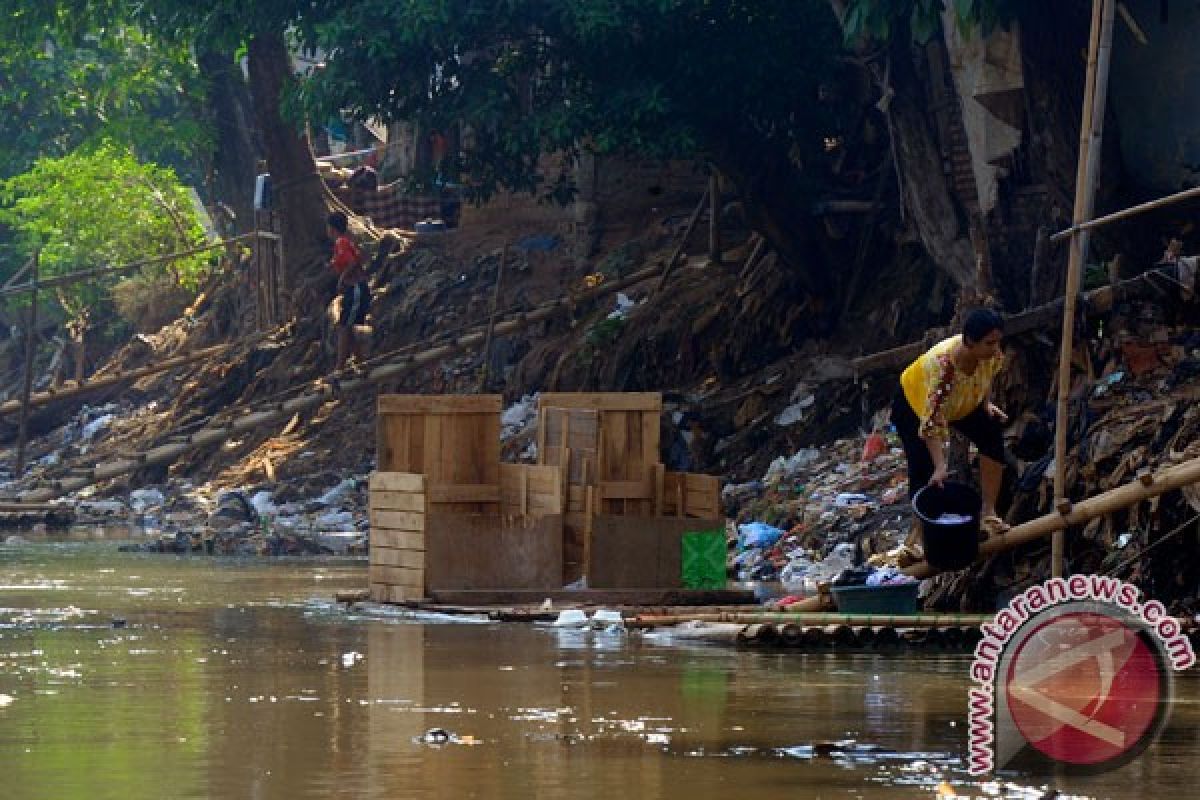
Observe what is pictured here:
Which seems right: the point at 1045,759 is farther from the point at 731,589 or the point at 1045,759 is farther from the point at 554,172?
the point at 554,172

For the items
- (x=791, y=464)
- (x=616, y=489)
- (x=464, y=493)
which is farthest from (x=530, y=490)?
(x=791, y=464)

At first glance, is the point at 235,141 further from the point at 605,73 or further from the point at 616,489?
the point at 616,489

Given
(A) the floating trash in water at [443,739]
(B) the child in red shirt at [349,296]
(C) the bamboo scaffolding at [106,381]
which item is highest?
(B) the child in red shirt at [349,296]

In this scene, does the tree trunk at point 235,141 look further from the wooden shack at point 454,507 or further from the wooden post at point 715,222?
the wooden shack at point 454,507

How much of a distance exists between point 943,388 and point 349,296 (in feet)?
59.0

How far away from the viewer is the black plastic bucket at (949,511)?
1139 centimetres

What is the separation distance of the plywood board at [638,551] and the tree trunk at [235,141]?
2027cm

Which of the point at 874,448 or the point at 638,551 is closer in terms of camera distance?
the point at 638,551

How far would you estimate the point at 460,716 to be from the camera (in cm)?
1009

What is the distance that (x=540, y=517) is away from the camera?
1538 cm

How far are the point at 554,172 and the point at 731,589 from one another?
13.9 meters

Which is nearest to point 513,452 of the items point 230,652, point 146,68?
point 230,652

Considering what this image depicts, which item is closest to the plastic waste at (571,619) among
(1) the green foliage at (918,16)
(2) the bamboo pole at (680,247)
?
(1) the green foliage at (918,16)

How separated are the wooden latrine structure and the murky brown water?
879mm
